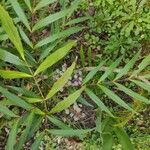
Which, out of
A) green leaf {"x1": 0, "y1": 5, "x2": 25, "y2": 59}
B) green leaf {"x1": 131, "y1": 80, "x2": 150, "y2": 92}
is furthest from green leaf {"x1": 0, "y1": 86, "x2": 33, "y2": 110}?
green leaf {"x1": 131, "y1": 80, "x2": 150, "y2": 92}

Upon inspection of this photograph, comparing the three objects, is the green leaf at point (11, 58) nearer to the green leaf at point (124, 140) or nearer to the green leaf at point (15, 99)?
the green leaf at point (15, 99)

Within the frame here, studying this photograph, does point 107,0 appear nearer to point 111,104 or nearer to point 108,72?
point 111,104

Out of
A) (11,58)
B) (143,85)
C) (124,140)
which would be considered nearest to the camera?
(11,58)

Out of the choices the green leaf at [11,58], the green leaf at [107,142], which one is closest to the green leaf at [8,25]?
the green leaf at [11,58]

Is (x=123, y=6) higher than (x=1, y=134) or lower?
higher

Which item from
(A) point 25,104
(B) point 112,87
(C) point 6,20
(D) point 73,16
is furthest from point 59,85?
(D) point 73,16

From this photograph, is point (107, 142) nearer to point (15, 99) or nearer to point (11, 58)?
point (15, 99)

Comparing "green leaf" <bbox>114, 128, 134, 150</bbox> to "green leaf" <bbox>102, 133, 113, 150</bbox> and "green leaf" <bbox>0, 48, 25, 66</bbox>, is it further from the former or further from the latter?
"green leaf" <bbox>0, 48, 25, 66</bbox>

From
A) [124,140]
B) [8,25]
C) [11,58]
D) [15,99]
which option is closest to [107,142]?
[124,140]

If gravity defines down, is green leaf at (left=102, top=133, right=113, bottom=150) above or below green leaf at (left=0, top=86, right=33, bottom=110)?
below

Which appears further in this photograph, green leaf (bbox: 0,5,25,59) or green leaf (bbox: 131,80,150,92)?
green leaf (bbox: 131,80,150,92)

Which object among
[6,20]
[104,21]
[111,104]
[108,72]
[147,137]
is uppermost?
[6,20]
